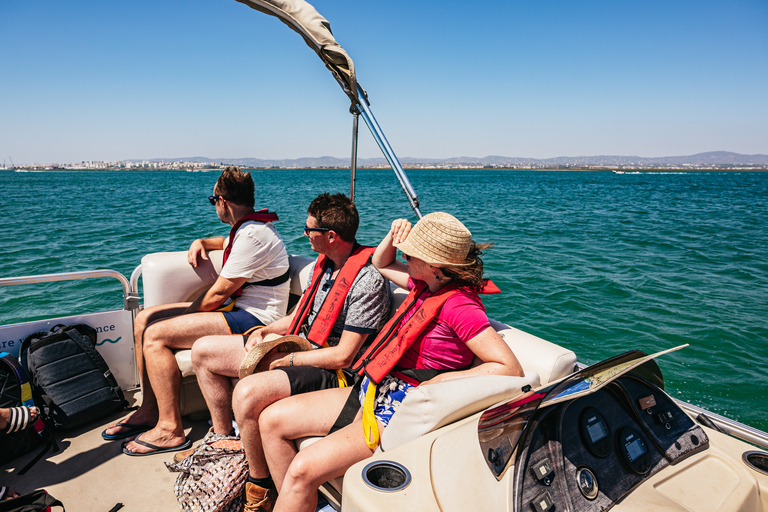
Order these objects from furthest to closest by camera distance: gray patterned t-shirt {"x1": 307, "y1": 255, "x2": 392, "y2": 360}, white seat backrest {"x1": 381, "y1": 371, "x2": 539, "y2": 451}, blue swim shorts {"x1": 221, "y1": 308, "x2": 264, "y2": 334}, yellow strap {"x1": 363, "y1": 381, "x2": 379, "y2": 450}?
blue swim shorts {"x1": 221, "y1": 308, "x2": 264, "y2": 334}, gray patterned t-shirt {"x1": 307, "y1": 255, "x2": 392, "y2": 360}, yellow strap {"x1": 363, "y1": 381, "x2": 379, "y2": 450}, white seat backrest {"x1": 381, "y1": 371, "x2": 539, "y2": 451}

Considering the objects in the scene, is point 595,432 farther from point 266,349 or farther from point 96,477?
point 96,477

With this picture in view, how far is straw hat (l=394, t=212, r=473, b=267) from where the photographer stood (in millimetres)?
2082

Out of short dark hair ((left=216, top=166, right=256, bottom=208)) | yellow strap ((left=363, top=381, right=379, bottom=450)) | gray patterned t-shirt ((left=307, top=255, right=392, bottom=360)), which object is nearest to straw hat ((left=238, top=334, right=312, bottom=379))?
gray patterned t-shirt ((left=307, top=255, right=392, bottom=360))

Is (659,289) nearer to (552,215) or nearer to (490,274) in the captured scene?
(490,274)

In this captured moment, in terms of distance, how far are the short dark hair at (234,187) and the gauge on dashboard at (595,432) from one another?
8.15 ft

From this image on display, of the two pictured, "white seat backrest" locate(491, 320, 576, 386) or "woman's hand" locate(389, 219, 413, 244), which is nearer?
"white seat backrest" locate(491, 320, 576, 386)

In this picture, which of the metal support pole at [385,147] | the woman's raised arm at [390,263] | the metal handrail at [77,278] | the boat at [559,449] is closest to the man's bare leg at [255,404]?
the boat at [559,449]

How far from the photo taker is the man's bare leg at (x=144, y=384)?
9.79ft

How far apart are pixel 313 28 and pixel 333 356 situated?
6.89 ft

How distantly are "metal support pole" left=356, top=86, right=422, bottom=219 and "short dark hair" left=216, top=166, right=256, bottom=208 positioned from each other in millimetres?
916

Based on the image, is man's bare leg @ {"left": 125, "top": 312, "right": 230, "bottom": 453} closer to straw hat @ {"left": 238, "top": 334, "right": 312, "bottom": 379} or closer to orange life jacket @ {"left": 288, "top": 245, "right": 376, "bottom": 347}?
straw hat @ {"left": 238, "top": 334, "right": 312, "bottom": 379}

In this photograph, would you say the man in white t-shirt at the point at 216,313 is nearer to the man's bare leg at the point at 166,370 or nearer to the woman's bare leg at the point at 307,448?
the man's bare leg at the point at 166,370

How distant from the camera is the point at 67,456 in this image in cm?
276

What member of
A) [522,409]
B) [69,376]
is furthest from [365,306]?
[69,376]
